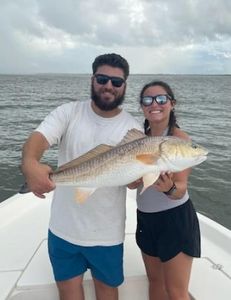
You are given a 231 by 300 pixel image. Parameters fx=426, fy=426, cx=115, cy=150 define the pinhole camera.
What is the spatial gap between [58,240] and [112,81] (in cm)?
142

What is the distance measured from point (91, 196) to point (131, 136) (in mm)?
626

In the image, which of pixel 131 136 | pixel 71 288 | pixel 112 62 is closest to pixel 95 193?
→ pixel 131 136

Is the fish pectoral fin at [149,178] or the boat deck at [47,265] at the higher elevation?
the fish pectoral fin at [149,178]

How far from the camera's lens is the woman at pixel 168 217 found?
3.51 meters

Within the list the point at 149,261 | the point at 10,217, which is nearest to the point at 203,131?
the point at 10,217

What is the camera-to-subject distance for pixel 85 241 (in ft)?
11.7

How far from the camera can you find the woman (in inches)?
138

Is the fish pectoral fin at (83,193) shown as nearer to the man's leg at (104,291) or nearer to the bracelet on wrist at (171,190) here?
the bracelet on wrist at (171,190)

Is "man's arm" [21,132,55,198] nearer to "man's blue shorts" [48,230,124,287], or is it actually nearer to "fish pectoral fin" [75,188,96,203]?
"fish pectoral fin" [75,188,96,203]

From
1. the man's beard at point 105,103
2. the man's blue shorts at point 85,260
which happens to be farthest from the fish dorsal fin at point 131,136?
the man's blue shorts at point 85,260

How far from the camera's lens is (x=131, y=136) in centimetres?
336

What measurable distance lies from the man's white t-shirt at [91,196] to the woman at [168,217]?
0.22 m

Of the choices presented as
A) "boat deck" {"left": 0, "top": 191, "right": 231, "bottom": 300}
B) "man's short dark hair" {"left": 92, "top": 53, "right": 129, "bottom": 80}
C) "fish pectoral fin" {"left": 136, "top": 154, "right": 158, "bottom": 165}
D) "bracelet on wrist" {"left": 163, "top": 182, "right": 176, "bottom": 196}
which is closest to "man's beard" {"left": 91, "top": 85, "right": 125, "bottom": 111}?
"man's short dark hair" {"left": 92, "top": 53, "right": 129, "bottom": 80}

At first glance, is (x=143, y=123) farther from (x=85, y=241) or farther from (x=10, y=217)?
(x=10, y=217)
